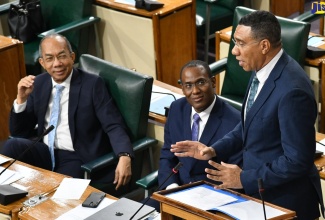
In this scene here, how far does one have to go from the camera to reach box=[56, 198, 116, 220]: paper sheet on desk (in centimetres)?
325

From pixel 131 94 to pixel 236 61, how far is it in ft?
3.34

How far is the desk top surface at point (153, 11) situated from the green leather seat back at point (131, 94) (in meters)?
1.39

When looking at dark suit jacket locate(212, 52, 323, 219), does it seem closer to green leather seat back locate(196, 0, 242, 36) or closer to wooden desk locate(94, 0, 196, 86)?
wooden desk locate(94, 0, 196, 86)

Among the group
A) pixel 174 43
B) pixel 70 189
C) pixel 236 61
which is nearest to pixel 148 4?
pixel 174 43

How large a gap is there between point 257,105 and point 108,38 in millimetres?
3331

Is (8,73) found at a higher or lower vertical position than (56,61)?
lower

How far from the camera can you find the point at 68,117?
4.24 metres

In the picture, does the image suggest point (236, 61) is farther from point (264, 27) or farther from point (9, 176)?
point (264, 27)

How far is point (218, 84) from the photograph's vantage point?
5504mm

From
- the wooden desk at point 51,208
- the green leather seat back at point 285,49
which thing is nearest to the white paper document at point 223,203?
the wooden desk at point 51,208

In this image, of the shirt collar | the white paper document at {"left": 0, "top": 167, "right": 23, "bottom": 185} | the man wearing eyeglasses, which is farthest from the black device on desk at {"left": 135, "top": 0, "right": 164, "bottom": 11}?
the shirt collar

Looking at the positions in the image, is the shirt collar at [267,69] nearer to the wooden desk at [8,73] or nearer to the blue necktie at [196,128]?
the blue necktie at [196,128]

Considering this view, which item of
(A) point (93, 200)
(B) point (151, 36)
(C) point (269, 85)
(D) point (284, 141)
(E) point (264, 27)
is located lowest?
(B) point (151, 36)

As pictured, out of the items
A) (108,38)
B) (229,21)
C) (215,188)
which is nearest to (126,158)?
(215,188)
